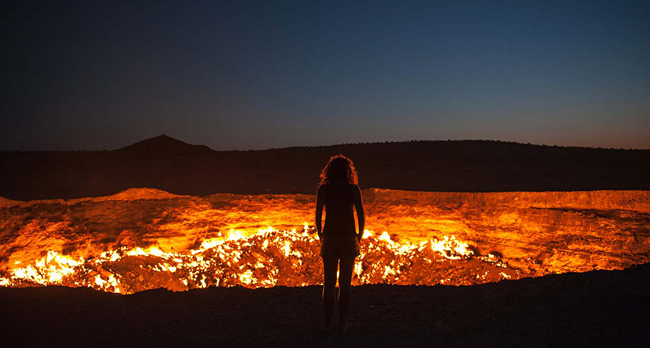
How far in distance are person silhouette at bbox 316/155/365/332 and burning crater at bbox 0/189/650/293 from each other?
202 inches

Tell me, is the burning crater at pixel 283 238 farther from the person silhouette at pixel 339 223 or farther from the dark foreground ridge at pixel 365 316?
the person silhouette at pixel 339 223

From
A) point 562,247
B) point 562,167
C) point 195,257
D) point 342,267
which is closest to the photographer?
point 342,267

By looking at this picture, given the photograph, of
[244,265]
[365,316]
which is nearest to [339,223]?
[365,316]

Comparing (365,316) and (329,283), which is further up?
(329,283)

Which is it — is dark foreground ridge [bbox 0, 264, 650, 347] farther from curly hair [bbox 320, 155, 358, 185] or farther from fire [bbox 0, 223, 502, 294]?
fire [bbox 0, 223, 502, 294]

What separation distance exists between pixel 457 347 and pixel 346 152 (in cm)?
2178

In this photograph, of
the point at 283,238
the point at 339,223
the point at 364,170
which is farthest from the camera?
the point at 364,170

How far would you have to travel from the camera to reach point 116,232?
9.61 meters

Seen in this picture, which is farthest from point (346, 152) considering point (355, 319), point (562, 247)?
point (355, 319)

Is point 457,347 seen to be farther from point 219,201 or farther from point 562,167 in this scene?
point 562,167

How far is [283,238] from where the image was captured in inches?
376

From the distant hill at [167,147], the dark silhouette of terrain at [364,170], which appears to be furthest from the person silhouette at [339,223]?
the distant hill at [167,147]

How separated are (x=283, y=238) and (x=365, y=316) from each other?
5.46 m

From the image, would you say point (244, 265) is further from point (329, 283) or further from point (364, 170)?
point (364, 170)
